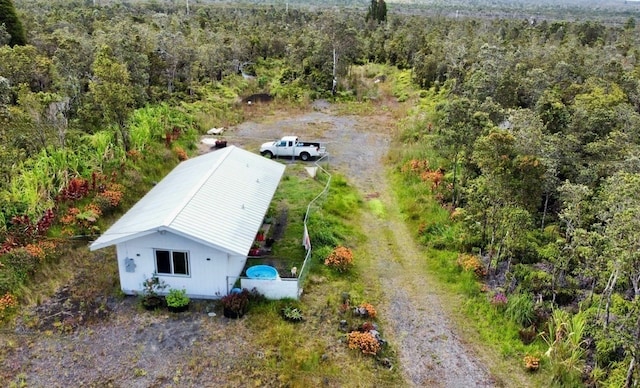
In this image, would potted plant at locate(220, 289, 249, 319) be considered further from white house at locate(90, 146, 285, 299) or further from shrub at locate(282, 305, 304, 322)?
shrub at locate(282, 305, 304, 322)

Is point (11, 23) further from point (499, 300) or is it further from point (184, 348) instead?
point (499, 300)

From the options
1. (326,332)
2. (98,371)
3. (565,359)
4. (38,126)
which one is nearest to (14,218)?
(38,126)

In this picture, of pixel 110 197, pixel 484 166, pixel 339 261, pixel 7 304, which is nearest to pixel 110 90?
pixel 110 197

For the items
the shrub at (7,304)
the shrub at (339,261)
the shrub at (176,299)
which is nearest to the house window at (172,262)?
the shrub at (176,299)

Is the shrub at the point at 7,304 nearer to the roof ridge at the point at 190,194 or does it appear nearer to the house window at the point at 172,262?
→ the house window at the point at 172,262

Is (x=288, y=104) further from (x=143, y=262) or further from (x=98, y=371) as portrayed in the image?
(x=98, y=371)
